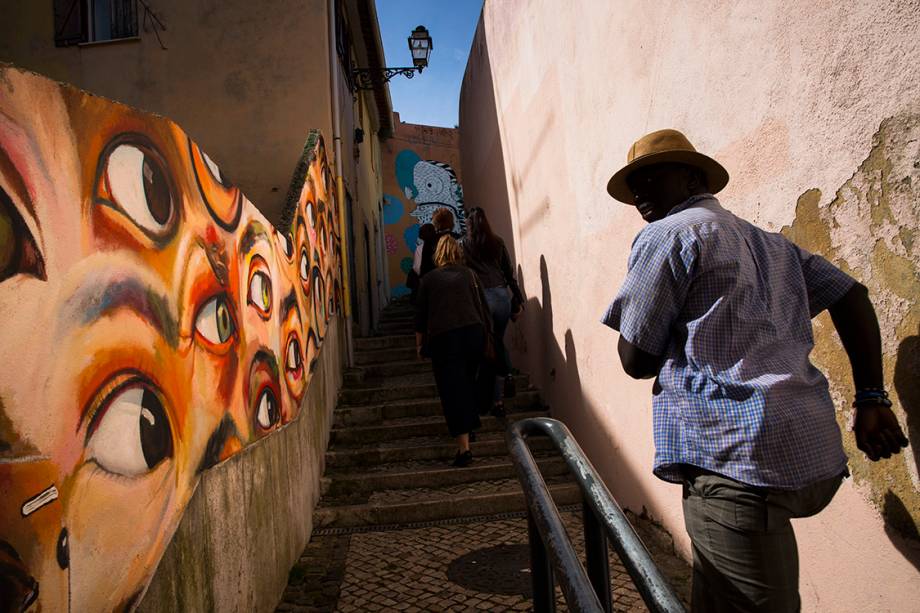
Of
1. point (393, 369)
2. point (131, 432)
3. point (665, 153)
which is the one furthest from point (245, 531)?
point (393, 369)

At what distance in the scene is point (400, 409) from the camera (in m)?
6.31

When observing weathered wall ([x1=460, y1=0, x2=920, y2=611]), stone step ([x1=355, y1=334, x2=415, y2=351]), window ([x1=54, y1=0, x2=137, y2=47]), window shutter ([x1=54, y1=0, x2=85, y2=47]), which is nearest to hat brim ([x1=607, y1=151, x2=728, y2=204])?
weathered wall ([x1=460, y1=0, x2=920, y2=611])

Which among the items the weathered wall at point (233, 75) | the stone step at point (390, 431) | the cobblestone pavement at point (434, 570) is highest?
the weathered wall at point (233, 75)

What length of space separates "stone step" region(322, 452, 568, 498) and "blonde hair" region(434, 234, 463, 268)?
1.58m

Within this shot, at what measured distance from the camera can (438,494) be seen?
4918mm

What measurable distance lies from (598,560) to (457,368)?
3297 mm

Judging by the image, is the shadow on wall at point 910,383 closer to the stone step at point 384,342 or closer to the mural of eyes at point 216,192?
the mural of eyes at point 216,192

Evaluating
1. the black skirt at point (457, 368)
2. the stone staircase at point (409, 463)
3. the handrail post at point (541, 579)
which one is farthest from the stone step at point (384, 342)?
the handrail post at point (541, 579)

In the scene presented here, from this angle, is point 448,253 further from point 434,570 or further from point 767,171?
point 767,171

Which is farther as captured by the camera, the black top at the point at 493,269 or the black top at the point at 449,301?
the black top at the point at 493,269

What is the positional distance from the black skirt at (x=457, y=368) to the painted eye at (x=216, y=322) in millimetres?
2216

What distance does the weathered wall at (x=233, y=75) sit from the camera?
761cm

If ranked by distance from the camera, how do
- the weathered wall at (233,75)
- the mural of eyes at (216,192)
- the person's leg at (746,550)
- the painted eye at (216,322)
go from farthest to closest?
1. the weathered wall at (233,75)
2. the mural of eyes at (216,192)
3. the painted eye at (216,322)
4. the person's leg at (746,550)

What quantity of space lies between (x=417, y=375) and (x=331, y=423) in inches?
62.4
